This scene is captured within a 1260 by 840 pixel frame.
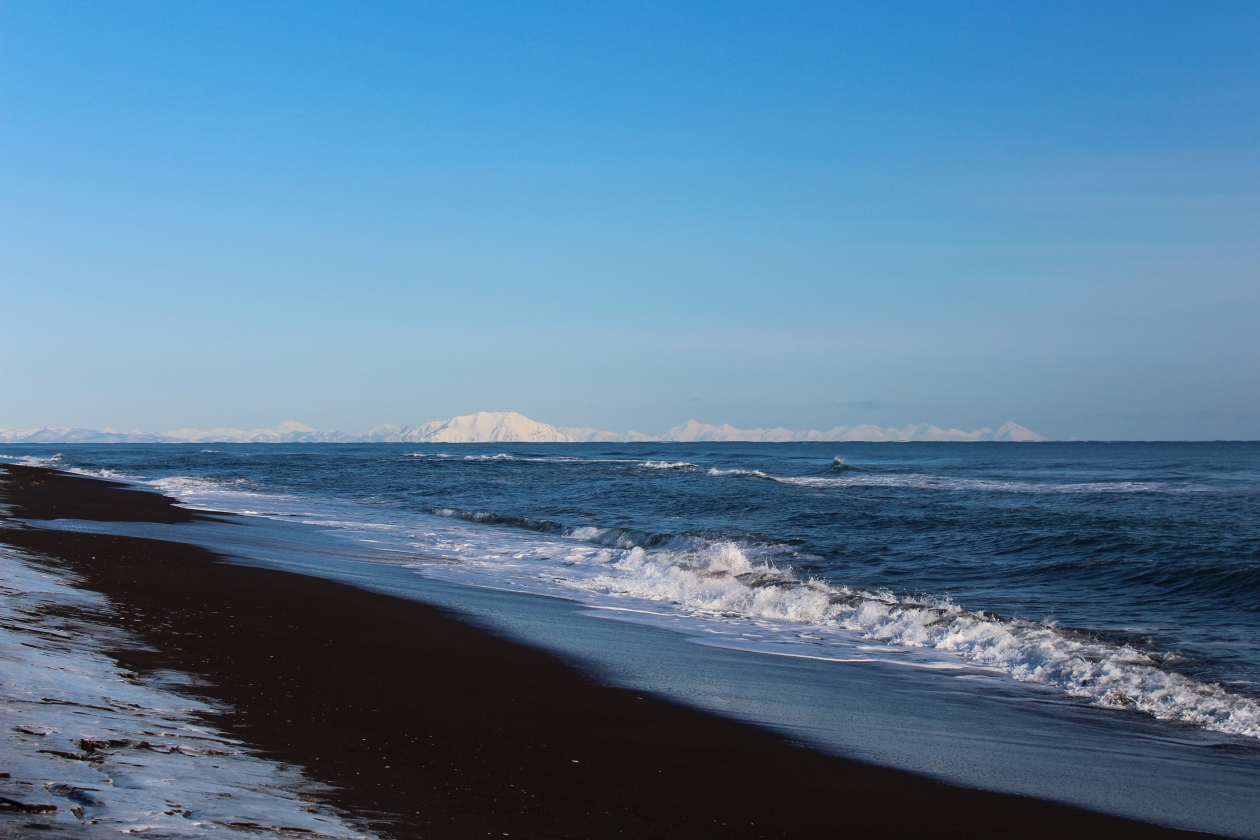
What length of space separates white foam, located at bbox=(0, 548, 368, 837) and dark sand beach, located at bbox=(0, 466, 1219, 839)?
0.78 feet

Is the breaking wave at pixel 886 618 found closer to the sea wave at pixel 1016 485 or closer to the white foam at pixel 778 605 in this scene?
the white foam at pixel 778 605

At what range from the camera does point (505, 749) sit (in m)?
5.13

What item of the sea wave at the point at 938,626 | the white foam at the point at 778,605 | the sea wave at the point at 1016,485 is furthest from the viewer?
the sea wave at the point at 1016,485

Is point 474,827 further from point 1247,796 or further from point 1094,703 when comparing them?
point 1094,703

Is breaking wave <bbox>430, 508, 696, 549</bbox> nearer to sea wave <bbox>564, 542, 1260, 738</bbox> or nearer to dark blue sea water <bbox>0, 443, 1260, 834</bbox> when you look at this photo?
dark blue sea water <bbox>0, 443, 1260, 834</bbox>

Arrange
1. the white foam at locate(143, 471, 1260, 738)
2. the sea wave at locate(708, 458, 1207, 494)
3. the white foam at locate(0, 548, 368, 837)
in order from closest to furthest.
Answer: the white foam at locate(0, 548, 368, 837) < the white foam at locate(143, 471, 1260, 738) < the sea wave at locate(708, 458, 1207, 494)

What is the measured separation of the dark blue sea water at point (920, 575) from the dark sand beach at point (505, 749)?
2.59ft

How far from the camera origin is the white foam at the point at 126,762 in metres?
3.29

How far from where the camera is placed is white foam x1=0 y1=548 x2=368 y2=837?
329 cm

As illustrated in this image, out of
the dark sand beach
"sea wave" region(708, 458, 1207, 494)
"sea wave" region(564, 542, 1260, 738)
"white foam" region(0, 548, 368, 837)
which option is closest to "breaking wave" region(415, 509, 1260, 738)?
"sea wave" region(564, 542, 1260, 738)

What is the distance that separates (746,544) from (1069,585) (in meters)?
6.60

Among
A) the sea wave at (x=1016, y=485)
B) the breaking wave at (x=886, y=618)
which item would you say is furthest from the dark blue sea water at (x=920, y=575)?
the sea wave at (x=1016, y=485)

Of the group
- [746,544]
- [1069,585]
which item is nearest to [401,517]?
[746,544]

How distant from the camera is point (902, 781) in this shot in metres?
5.18
